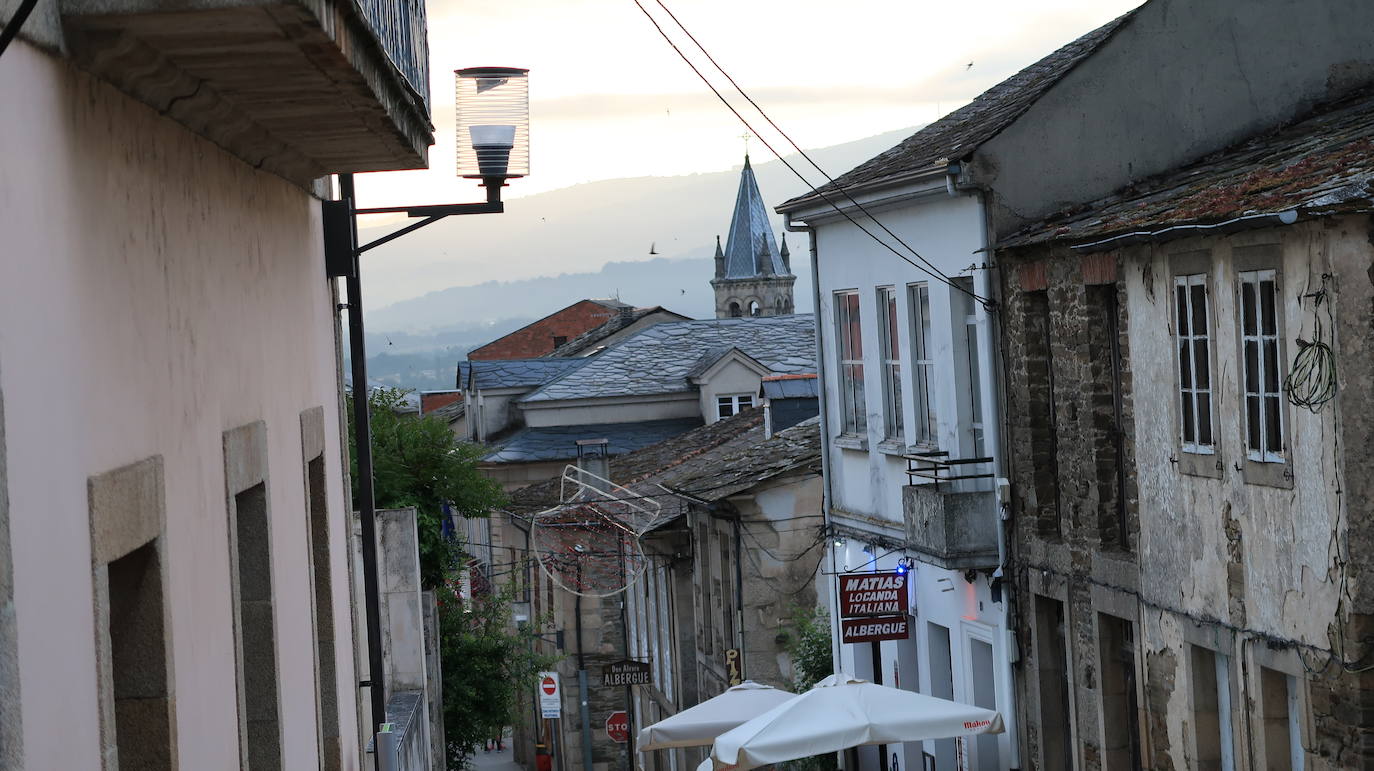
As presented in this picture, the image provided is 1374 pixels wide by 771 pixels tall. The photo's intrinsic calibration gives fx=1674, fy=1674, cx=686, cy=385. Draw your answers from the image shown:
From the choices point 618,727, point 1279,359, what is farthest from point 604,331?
point 1279,359

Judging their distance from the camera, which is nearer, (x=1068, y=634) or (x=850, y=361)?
(x=1068, y=634)

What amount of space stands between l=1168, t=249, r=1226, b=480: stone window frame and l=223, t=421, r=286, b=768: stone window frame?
757 centimetres

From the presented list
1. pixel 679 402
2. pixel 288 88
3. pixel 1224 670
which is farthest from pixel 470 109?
pixel 679 402

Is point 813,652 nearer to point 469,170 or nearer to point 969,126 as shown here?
point 969,126

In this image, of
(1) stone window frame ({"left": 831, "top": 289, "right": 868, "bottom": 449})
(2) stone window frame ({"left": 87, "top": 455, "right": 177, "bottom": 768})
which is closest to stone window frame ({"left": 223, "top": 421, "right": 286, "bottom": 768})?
(2) stone window frame ({"left": 87, "top": 455, "right": 177, "bottom": 768})

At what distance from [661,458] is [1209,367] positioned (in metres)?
24.8

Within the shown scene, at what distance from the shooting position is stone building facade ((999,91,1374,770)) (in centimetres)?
1011

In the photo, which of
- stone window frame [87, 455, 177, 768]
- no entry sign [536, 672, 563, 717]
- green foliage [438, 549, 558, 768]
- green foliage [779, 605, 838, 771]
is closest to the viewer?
stone window frame [87, 455, 177, 768]

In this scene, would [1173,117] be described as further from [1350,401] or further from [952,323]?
[1350,401]

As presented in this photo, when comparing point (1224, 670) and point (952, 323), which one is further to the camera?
point (952, 323)

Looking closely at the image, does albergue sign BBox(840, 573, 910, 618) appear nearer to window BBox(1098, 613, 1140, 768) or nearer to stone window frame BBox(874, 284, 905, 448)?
stone window frame BBox(874, 284, 905, 448)

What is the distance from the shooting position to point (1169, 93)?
15727 millimetres

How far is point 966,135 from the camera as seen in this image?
670 inches

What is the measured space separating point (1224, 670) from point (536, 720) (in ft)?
109
